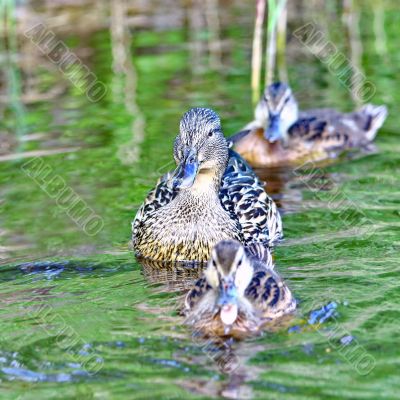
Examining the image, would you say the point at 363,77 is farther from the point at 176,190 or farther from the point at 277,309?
the point at 277,309

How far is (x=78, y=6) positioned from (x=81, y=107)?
474 centimetres

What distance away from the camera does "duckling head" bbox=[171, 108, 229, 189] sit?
769 cm

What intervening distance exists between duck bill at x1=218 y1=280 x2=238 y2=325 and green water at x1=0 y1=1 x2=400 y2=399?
0.23 metres

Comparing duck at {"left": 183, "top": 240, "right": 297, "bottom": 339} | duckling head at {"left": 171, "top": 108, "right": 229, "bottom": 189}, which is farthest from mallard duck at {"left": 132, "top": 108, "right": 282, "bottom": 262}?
duck at {"left": 183, "top": 240, "right": 297, "bottom": 339}

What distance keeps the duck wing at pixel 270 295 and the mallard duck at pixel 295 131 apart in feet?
13.9

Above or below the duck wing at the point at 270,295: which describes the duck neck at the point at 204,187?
above

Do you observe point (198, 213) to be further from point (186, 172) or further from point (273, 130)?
point (273, 130)

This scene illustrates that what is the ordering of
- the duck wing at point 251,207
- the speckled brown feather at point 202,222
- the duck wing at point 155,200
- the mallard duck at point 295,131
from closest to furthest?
the speckled brown feather at point 202,222
the duck wing at point 251,207
the duck wing at point 155,200
the mallard duck at point 295,131

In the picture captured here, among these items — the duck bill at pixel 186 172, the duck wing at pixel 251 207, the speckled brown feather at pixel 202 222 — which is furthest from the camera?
the duck wing at pixel 251 207

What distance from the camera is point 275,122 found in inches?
446

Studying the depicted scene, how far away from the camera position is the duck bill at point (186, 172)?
758cm

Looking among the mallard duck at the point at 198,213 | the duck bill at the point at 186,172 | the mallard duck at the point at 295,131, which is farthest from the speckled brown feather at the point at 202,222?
the mallard duck at the point at 295,131

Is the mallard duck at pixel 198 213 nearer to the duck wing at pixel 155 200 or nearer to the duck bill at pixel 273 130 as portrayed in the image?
the duck wing at pixel 155 200

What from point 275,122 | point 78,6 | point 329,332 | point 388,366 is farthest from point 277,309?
point 78,6
